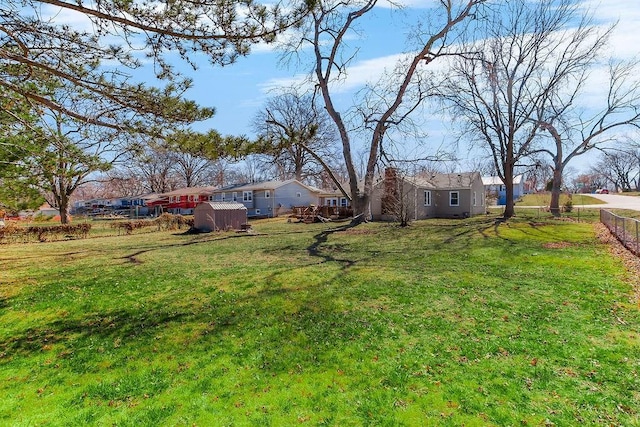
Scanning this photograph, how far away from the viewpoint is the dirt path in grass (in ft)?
27.0

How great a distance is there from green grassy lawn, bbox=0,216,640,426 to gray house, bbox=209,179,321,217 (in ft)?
89.8

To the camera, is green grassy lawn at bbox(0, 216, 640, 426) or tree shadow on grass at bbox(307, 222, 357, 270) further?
tree shadow on grass at bbox(307, 222, 357, 270)

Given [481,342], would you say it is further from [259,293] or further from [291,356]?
[259,293]

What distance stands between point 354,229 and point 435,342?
15.5m

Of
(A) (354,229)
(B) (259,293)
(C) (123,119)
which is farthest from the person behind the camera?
(A) (354,229)

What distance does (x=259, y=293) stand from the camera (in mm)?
8531

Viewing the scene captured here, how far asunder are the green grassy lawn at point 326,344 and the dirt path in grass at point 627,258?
0.67 ft

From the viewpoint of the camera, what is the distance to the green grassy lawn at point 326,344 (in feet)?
13.7

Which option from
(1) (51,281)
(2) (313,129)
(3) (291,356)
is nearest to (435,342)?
(3) (291,356)

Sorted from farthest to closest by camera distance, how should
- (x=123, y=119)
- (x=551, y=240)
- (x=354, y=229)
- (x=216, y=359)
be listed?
(x=354, y=229), (x=551, y=240), (x=123, y=119), (x=216, y=359)

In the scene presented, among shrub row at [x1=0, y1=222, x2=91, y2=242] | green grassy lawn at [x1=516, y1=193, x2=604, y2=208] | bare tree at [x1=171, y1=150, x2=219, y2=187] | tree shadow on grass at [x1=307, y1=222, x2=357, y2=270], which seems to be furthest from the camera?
bare tree at [x1=171, y1=150, x2=219, y2=187]

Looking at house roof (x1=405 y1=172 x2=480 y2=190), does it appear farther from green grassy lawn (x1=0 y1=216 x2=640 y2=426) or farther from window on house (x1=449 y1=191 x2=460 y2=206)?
green grassy lawn (x1=0 y1=216 x2=640 y2=426)

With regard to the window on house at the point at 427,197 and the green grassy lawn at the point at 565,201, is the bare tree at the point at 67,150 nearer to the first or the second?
the window on house at the point at 427,197

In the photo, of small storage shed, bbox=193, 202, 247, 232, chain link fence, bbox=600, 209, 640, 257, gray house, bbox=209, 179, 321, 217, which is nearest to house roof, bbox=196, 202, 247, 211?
small storage shed, bbox=193, 202, 247, 232
